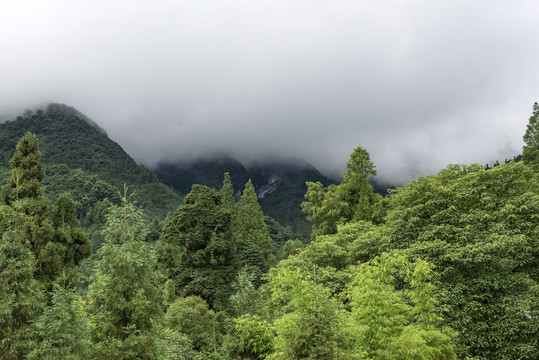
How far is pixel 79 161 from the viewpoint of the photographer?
13938cm

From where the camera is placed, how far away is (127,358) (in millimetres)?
7523

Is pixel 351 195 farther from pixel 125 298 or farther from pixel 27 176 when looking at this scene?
pixel 27 176

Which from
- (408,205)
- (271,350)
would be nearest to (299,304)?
(271,350)

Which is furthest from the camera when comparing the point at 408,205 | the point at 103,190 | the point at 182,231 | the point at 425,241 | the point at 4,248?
the point at 103,190

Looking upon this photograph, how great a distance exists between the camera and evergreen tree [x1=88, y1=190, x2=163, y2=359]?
7.68 meters

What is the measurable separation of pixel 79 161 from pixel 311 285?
159 meters

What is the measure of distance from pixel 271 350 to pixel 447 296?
7006 mm

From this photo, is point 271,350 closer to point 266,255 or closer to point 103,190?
point 266,255

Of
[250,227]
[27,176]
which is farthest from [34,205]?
[250,227]

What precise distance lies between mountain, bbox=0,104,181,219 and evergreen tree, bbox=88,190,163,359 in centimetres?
10338

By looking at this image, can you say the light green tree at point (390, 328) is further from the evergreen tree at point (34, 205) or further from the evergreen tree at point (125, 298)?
the evergreen tree at point (34, 205)

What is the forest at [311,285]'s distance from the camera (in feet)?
24.5

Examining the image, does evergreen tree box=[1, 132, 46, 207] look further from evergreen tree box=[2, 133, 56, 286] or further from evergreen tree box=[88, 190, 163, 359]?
evergreen tree box=[88, 190, 163, 359]

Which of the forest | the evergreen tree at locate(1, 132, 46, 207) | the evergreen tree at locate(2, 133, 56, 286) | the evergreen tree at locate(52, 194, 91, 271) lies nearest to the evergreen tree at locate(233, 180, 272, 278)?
the forest
